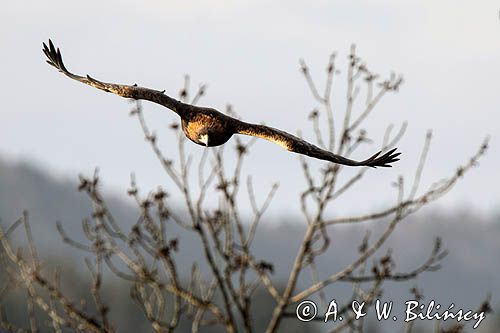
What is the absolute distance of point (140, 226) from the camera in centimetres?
1003

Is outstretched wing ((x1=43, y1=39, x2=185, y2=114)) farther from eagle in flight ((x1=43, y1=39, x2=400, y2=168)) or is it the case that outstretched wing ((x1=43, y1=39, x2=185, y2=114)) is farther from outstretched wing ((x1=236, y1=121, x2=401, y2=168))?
outstretched wing ((x1=236, y1=121, x2=401, y2=168))

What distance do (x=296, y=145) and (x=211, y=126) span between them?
0.66 metres

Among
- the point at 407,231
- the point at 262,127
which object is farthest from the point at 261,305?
the point at 407,231

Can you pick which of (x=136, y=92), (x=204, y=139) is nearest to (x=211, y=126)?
(x=204, y=139)

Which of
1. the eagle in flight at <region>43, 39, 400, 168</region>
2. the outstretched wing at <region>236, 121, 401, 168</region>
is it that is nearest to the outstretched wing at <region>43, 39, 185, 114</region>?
the eagle in flight at <region>43, 39, 400, 168</region>

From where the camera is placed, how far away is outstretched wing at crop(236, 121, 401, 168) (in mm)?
6992

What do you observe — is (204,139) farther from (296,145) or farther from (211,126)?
(296,145)

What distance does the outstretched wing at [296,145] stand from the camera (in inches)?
275

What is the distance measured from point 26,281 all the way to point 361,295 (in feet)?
9.83

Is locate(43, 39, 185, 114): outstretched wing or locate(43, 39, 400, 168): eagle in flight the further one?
locate(43, 39, 185, 114): outstretched wing

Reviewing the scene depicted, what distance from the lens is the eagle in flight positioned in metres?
7.11

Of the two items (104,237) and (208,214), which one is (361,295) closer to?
(208,214)

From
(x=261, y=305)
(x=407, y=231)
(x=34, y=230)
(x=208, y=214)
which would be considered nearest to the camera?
(x=208, y=214)

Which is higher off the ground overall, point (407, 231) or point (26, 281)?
point (407, 231)
